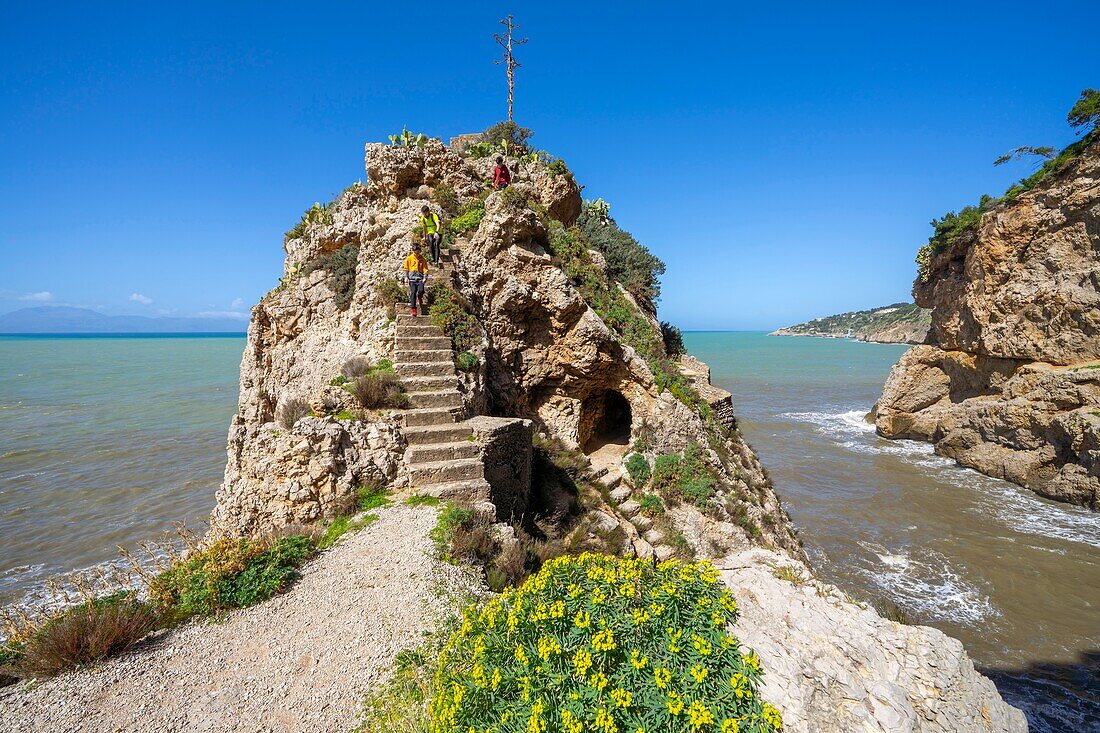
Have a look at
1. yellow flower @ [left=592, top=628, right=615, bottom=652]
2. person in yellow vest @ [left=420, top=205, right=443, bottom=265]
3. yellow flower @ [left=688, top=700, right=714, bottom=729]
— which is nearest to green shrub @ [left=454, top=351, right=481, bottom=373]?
person in yellow vest @ [left=420, top=205, right=443, bottom=265]

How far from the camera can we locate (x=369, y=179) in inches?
621

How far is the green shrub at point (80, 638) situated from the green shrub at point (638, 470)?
1031 cm

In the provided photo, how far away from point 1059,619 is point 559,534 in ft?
45.0

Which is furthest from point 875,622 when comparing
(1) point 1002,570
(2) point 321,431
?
(1) point 1002,570

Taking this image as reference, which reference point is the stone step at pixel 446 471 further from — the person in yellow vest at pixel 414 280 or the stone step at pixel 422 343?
the person in yellow vest at pixel 414 280

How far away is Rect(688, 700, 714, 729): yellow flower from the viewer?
2674mm

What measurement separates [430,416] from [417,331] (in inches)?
110

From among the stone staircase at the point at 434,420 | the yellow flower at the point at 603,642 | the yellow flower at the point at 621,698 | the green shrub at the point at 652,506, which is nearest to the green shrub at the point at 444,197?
the stone staircase at the point at 434,420

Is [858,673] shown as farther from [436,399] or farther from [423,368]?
[423,368]

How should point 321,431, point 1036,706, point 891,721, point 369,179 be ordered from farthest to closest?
point 369,179 → point 1036,706 → point 321,431 → point 891,721

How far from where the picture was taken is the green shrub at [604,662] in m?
2.86

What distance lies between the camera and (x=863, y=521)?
16.9 m

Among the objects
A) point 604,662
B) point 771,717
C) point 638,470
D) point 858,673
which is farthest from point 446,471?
point 638,470

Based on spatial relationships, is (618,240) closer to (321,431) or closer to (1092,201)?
(321,431)
